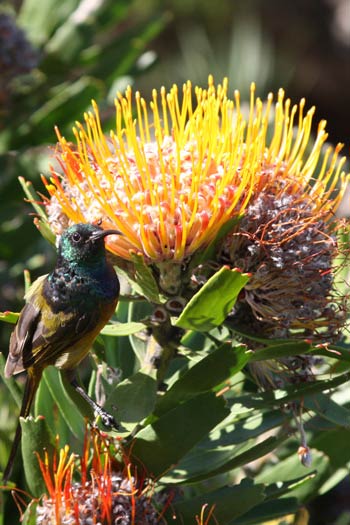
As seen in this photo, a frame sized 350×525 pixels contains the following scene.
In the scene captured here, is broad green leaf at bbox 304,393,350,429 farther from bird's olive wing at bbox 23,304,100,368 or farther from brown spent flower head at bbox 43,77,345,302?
bird's olive wing at bbox 23,304,100,368

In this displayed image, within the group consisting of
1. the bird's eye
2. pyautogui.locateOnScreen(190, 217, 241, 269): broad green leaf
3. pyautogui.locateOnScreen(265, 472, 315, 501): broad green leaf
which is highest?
the bird's eye

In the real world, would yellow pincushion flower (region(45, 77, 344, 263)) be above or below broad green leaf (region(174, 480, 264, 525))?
above

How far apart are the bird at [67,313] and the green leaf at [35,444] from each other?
0.06m

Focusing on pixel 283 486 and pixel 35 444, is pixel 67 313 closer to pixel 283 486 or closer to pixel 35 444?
pixel 35 444

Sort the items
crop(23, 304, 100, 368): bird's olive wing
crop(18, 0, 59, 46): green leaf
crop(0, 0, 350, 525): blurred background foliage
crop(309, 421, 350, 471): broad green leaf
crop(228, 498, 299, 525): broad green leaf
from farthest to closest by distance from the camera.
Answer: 1. crop(18, 0, 59, 46): green leaf
2. crop(0, 0, 350, 525): blurred background foliage
3. crop(309, 421, 350, 471): broad green leaf
4. crop(228, 498, 299, 525): broad green leaf
5. crop(23, 304, 100, 368): bird's olive wing

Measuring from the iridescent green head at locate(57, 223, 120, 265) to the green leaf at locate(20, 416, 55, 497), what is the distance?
280 mm

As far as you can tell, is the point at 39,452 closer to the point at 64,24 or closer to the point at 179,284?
the point at 179,284


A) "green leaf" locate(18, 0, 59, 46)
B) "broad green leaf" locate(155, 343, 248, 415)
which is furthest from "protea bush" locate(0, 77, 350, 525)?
"green leaf" locate(18, 0, 59, 46)

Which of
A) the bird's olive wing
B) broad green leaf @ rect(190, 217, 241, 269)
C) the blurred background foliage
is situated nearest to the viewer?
broad green leaf @ rect(190, 217, 241, 269)

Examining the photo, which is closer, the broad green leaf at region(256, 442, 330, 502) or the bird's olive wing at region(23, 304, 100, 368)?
the bird's olive wing at region(23, 304, 100, 368)

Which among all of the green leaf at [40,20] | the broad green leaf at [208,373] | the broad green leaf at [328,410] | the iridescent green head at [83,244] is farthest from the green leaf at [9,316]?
the green leaf at [40,20]

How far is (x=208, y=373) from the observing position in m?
1.31

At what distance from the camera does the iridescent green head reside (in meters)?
1.36

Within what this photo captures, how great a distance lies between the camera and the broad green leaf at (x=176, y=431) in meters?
1.31
